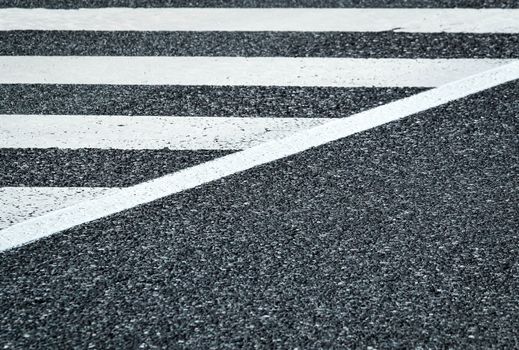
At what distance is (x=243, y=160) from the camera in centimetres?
449

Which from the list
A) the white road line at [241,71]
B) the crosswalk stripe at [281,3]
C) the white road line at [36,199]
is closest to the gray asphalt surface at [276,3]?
the crosswalk stripe at [281,3]

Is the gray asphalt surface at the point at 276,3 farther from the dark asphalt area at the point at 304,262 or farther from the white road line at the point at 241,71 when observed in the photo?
the dark asphalt area at the point at 304,262

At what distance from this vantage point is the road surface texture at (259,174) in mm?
3355

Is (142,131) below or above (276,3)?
below

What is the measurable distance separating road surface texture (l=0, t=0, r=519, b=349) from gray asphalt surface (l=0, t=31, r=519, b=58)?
0.06ft

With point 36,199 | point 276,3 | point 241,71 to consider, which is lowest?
point 36,199

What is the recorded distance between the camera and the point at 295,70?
17.9ft

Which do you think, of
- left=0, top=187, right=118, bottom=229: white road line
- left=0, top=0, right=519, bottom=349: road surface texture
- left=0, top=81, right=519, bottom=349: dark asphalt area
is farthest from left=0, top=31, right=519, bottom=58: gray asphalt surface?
left=0, top=187, right=118, bottom=229: white road line

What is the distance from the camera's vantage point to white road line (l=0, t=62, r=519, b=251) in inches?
156

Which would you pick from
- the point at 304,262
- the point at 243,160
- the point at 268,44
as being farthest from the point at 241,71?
the point at 304,262

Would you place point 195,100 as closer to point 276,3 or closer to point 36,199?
point 36,199

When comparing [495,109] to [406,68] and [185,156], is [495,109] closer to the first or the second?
[406,68]

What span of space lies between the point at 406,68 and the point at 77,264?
100 inches

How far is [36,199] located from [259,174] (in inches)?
39.5
